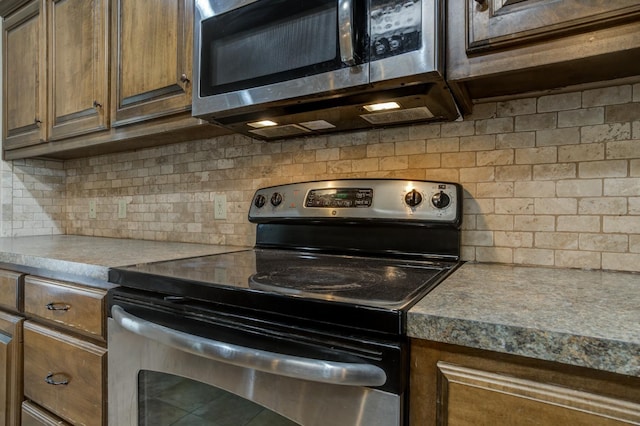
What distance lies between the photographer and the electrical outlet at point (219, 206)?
1588mm

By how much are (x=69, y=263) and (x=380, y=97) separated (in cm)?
105

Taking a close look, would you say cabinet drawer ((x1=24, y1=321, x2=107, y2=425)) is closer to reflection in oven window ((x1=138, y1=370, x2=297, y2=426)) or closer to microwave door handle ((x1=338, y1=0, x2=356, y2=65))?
reflection in oven window ((x1=138, y1=370, x2=297, y2=426))

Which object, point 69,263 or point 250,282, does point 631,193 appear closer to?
point 250,282

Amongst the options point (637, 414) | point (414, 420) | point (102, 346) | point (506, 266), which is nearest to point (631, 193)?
point (506, 266)

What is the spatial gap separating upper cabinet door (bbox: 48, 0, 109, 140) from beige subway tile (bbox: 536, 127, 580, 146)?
1.64m

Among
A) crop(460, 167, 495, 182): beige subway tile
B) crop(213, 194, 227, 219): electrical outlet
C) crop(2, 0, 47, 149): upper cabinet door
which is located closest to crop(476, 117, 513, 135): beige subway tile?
crop(460, 167, 495, 182): beige subway tile

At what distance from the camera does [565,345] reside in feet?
1.54

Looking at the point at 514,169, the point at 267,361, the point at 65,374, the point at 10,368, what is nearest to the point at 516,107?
the point at 514,169

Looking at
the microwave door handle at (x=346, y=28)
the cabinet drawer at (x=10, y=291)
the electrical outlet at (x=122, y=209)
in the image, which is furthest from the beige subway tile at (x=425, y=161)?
the electrical outlet at (x=122, y=209)

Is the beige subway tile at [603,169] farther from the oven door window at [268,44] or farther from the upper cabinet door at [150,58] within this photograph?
the upper cabinet door at [150,58]

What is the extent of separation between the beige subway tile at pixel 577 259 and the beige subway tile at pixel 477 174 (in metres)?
0.28

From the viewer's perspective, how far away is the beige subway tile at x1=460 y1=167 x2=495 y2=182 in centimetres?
106

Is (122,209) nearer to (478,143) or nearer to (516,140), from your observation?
(478,143)

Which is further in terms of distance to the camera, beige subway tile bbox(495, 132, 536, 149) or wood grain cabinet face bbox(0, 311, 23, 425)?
wood grain cabinet face bbox(0, 311, 23, 425)
